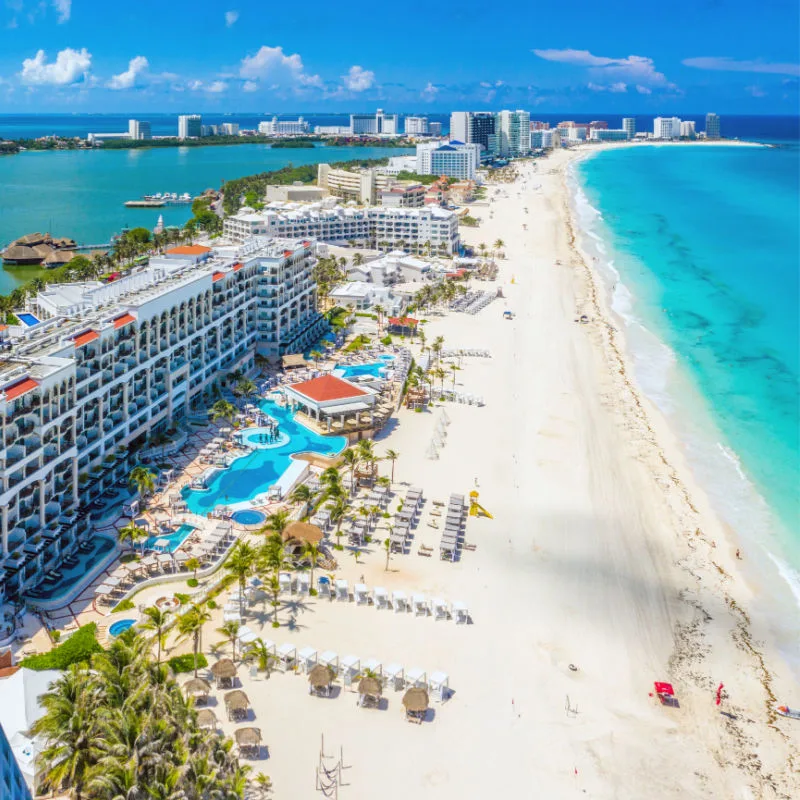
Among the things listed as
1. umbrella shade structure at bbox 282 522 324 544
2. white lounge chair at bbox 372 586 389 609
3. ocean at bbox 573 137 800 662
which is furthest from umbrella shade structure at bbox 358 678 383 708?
ocean at bbox 573 137 800 662

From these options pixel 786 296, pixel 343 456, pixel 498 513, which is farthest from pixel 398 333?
pixel 786 296

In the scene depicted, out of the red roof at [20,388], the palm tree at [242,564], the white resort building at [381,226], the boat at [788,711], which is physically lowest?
the boat at [788,711]

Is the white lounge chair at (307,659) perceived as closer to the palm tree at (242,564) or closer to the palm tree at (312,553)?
the palm tree at (242,564)

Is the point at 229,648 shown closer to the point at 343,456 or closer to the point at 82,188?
the point at 343,456

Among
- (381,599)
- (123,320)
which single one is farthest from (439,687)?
(123,320)

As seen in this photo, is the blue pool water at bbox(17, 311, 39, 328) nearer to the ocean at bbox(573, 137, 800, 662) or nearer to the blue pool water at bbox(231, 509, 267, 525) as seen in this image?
the blue pool water at bbox(231, 509, 267, 525)

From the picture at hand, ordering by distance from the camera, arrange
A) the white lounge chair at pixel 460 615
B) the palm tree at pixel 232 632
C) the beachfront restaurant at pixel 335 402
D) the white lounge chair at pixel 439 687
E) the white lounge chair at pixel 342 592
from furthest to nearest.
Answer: the beachfront restaurant at pixel 335 402 → the white lounge chair at pixel 342 592 → the white lounge chair at pixel 460 615 → the palm tree at pixel 232 632 → the white lounge chair at pixel 439 687

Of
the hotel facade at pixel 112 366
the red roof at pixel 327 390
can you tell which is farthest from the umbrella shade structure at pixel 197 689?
the red roof at pixel 327 390
